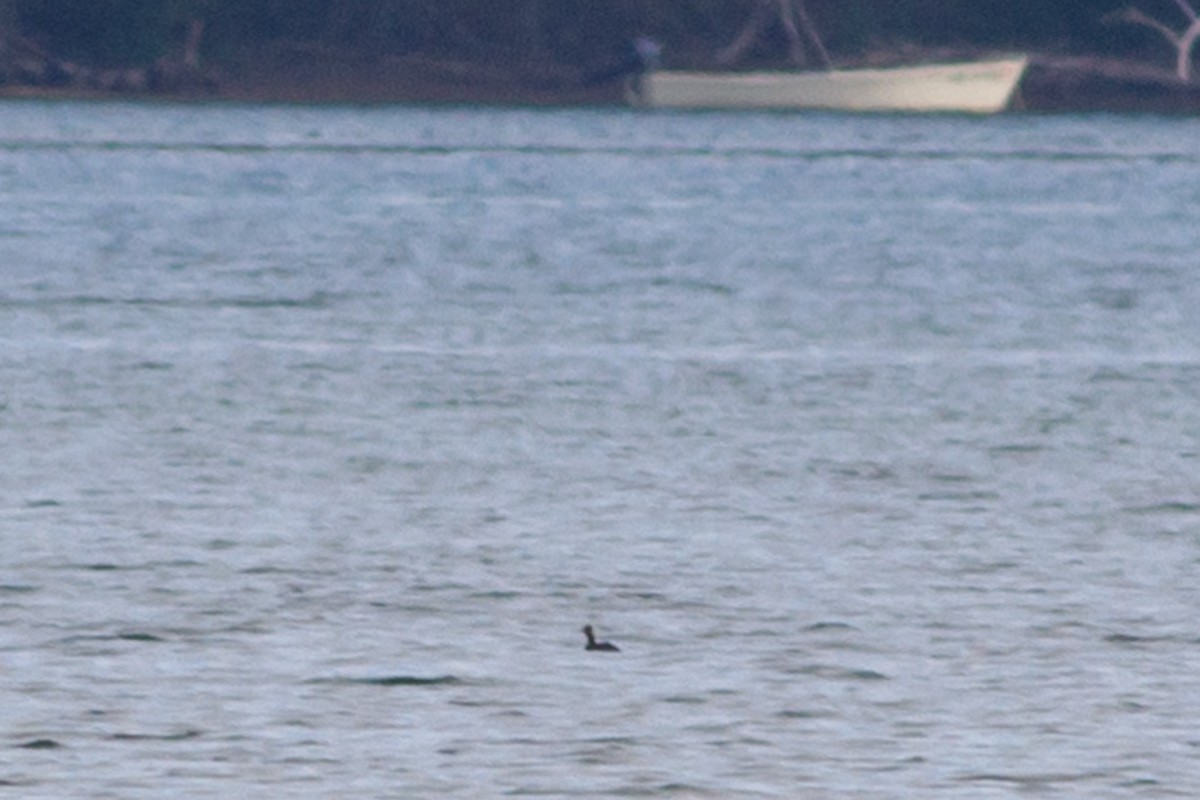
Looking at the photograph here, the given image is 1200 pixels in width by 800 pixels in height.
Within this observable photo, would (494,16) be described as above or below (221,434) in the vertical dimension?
above

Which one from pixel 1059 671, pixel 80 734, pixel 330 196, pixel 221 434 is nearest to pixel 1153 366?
pixel 221 434

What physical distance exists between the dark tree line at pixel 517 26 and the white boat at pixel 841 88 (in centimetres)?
175

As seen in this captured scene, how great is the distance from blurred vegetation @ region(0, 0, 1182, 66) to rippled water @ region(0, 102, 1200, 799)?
69.9 metres

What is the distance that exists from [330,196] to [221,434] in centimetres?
4904

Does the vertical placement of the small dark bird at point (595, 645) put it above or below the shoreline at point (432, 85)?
below

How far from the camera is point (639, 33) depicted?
414ft

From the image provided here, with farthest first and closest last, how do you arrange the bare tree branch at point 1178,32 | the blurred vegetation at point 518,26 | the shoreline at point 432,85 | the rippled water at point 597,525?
the shoreline at point 432,85
the blurred vegetation at point 518,26
the bare tree branch at point 1178,32
the rippled water at point 597,525

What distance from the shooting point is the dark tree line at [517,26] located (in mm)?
116375

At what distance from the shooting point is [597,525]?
18.5 m

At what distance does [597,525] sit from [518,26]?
104624mm

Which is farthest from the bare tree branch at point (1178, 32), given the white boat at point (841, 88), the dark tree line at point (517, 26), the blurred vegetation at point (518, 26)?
the white boat at point (841, 88)

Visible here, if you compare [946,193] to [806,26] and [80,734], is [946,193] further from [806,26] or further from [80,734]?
[80,734]

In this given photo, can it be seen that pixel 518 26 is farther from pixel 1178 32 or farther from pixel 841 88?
pixel 1178 32

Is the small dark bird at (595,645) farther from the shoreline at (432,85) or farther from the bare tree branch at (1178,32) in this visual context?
the shoreline at (432,85)
